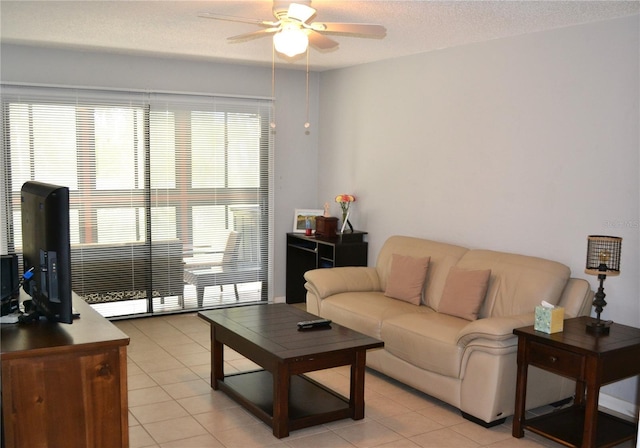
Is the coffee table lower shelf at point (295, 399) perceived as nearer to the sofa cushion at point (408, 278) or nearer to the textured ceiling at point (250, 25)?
the sofa cushion at point (408, 278)

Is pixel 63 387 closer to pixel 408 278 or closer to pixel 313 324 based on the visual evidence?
pixel 313 324

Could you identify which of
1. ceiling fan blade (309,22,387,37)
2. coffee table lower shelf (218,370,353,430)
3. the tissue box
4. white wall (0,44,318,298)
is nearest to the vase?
white wall (0,44,318,298)

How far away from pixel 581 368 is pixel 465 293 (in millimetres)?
1199

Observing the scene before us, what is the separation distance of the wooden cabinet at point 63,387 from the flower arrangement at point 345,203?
390 centimetres

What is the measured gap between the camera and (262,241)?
6.78m

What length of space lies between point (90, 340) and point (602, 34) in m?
3.60

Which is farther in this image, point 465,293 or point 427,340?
point 465,293

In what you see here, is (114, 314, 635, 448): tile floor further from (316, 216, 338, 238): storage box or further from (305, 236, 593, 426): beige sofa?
(316, 216, 338, 238): storage box

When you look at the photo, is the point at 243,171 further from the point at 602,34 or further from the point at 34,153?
the point at 602,34

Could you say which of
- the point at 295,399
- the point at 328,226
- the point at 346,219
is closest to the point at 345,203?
the point at 346,219

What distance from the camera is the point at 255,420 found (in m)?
3.76

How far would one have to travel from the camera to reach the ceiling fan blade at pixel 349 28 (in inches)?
141

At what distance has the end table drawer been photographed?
128 inches

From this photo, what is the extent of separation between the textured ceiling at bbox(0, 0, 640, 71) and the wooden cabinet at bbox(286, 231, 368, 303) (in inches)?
70.6
